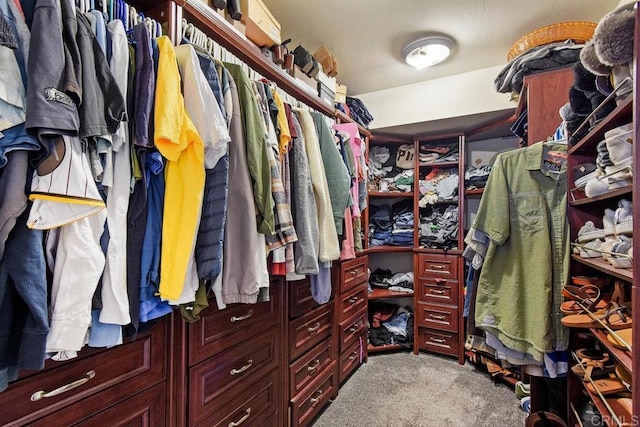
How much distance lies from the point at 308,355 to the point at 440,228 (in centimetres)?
163

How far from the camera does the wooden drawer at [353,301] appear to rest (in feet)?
6.88

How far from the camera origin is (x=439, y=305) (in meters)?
2.57

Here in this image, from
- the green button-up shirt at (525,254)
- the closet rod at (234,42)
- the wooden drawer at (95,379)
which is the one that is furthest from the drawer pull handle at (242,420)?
the closet rod at (234,42)

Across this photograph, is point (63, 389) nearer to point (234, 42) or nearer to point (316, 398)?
point (234, 42)

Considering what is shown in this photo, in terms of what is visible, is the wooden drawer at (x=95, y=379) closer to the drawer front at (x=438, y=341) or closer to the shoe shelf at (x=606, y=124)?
the shoe shelf at (x=606, y=124)

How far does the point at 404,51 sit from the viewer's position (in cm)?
205

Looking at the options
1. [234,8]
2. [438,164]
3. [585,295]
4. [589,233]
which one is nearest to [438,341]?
[438,164]

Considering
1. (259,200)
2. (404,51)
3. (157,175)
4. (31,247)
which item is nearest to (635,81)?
(259,200)

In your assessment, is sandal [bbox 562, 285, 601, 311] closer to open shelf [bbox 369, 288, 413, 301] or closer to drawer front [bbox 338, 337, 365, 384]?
drawer front [bbox 338, 337, 365, 384]

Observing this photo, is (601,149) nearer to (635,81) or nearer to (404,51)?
(635,81)

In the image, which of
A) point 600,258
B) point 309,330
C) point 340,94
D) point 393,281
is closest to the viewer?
point 600,258

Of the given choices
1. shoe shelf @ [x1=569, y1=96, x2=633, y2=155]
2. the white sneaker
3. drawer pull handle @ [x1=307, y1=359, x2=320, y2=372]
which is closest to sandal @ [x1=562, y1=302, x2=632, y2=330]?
the white sneaker

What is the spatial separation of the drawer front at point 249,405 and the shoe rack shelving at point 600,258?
1203mm

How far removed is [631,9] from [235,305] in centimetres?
149
